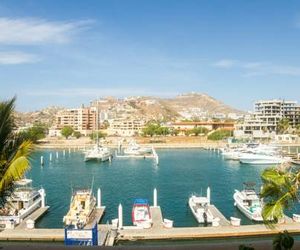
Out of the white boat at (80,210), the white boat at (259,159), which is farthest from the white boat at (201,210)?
the white boat at (259,159)

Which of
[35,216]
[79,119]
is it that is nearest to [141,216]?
[35,216]

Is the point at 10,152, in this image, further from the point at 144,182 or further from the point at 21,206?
the point at 144,182

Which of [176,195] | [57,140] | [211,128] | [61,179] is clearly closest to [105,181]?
[61,179]

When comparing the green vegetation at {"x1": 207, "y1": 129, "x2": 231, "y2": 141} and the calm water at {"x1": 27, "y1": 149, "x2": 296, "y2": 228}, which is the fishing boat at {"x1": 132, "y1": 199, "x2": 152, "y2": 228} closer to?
the calm water at {"x1": 27, "y1": 149, "x2": 296, "y2": 228}

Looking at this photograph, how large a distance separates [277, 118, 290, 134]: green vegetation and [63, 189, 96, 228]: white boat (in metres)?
93.0

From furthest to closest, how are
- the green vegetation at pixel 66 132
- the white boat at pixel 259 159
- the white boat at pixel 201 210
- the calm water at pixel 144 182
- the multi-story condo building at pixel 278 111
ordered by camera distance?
the green vegetation at pixel 66 132, the multi-story condo building at pixel 278 111, the white boat at pixel 259 159, the calm water at pixel 144 182, the white boat at pixel 201 210

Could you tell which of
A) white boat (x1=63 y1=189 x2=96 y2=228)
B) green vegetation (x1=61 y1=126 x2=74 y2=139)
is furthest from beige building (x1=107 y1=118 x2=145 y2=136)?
white boat (x1=63 y1=189 x2=96 y2=228)

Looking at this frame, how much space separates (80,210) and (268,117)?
347 ft

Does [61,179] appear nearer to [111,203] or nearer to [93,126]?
[111,203]

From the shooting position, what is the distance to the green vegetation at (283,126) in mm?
113625

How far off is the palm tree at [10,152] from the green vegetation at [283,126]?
112 metres

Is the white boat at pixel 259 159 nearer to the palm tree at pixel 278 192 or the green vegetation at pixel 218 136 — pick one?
the green vegetation at pixel 218 136

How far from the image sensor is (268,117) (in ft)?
411

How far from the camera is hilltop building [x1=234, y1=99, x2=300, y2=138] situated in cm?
12322
